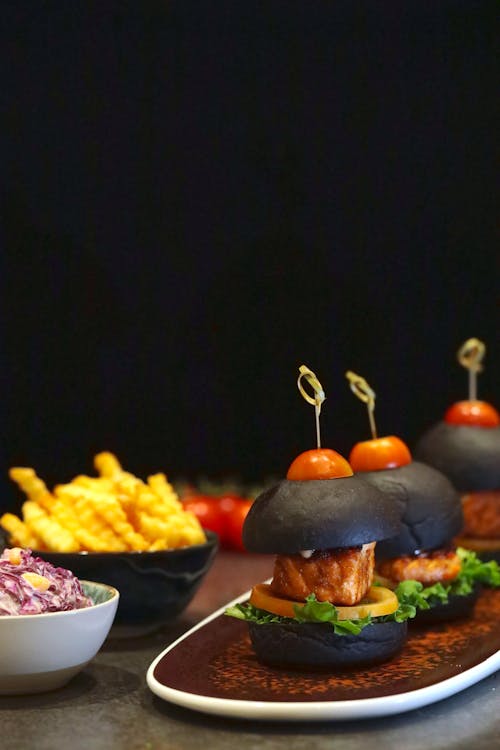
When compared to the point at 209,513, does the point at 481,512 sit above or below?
above

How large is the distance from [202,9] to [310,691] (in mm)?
3665

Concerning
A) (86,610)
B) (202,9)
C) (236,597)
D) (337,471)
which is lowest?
(236,597)

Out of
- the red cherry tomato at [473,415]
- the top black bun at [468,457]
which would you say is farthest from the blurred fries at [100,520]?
the red cherry tomato at [473,415]

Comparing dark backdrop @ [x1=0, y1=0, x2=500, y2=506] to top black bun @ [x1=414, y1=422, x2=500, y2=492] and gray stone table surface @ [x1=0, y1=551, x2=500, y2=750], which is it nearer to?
top black bun @ [x1=414, y1=422, x2=500, y2=492]

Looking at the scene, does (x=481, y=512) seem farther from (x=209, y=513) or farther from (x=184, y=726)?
(x=184, y=726)

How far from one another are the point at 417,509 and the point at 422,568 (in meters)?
0.14

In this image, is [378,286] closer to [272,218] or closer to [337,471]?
[272,218]

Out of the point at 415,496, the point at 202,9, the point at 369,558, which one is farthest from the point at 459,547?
the point at 202,9

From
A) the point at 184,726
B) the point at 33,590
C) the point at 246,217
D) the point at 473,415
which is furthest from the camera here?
the point at 246,217

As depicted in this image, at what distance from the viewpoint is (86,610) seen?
2381 millimetres

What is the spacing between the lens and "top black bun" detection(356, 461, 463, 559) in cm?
297

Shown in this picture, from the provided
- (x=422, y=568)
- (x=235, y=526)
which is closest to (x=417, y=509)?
(x=422, y=568)

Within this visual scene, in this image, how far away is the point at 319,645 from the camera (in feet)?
7.98

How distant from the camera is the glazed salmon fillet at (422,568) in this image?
2955mm
